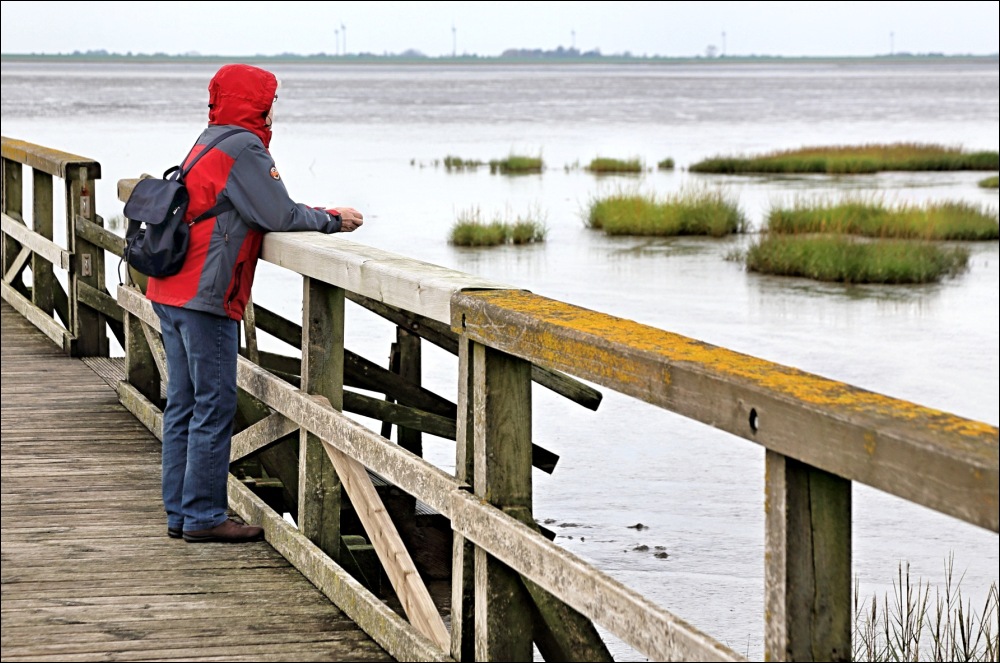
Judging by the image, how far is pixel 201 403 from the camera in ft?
13.0

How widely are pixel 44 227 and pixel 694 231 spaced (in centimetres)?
1636

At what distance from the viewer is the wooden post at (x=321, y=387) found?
369 cm

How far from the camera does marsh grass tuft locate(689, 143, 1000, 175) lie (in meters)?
35.0

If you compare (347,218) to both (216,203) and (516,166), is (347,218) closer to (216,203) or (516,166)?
(216,203)

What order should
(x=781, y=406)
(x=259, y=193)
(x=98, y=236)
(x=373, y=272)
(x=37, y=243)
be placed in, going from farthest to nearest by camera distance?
(x=37, y=243) < (x=98, y=236) < (x=259, y=193) < (x=373, y=272) < (x=781, y=406)

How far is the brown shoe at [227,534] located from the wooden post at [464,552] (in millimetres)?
1231

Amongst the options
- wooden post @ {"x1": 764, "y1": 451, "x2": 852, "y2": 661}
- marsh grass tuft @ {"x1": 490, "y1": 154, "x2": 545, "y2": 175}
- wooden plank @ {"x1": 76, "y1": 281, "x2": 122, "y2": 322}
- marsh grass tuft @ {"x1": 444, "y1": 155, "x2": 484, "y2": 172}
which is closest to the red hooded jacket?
wooden post @ {"x1": 764, "y1": 451, "x2": 852, "y2": 661}

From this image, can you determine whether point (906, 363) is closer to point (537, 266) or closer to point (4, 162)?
point (537, 266)

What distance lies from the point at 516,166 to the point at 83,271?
97.4ft

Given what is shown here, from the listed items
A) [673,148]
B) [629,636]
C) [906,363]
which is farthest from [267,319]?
[673,148]

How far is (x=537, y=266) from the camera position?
18703 millimetres

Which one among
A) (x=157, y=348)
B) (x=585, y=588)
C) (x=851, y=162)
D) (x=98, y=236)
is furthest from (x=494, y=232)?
(x=585, y=588)

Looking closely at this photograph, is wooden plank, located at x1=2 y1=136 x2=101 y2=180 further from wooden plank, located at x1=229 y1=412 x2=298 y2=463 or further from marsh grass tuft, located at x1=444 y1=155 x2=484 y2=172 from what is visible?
marsh grass tuft, located at x1=444 y1=155 x2=484 y2=172

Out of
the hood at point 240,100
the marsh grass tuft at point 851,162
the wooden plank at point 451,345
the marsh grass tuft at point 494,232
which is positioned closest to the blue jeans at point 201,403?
the hood at point 240,100
